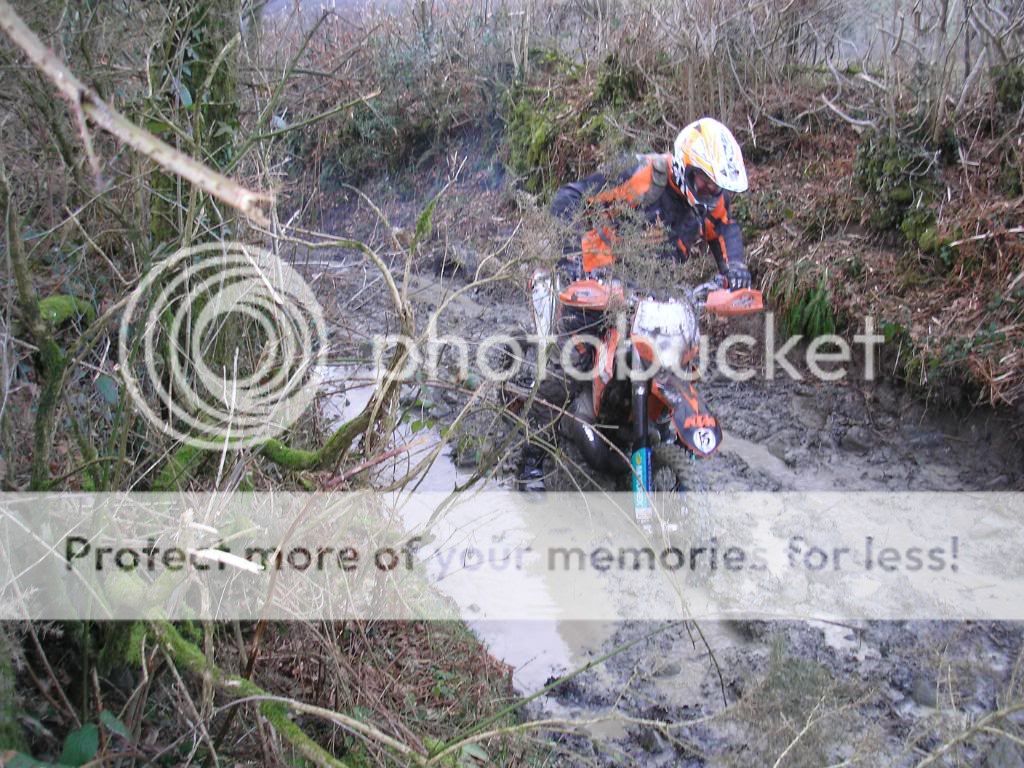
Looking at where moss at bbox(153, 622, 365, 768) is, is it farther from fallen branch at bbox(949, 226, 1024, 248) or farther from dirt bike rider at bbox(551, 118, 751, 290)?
fallen branch at bbox(949, 226, 1024, 248)

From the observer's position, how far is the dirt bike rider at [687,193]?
5.00 metres

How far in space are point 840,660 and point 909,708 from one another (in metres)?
0.38

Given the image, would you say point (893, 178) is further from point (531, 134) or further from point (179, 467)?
point (179, 467)

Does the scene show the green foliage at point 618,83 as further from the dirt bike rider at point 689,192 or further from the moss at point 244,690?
the moss at point 244,690

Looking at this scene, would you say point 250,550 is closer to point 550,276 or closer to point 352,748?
point 352,748

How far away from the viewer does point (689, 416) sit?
4.84m

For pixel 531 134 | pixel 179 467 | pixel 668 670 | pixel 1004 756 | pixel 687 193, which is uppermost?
pixel 687 193

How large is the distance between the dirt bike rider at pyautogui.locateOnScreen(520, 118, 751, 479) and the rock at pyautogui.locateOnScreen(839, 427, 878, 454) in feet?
5.81

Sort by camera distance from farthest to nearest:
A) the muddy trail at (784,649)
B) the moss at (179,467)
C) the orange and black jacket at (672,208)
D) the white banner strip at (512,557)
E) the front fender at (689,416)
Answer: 1. the orange and black jacket at (672,208)
2. the front fender at (689,416)
3. the muddy trail at (784,649)
4. the moss at (179,467)
5. the white banner strip at (512,557)

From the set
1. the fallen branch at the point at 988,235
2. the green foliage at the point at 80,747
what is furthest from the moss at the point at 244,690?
the fallen branch at the point at 988,235

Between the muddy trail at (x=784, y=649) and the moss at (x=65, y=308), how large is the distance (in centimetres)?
96

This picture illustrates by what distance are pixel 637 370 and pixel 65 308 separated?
8.93 ft

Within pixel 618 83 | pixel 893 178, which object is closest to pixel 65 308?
pixel 893 178

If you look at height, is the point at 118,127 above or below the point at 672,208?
above
